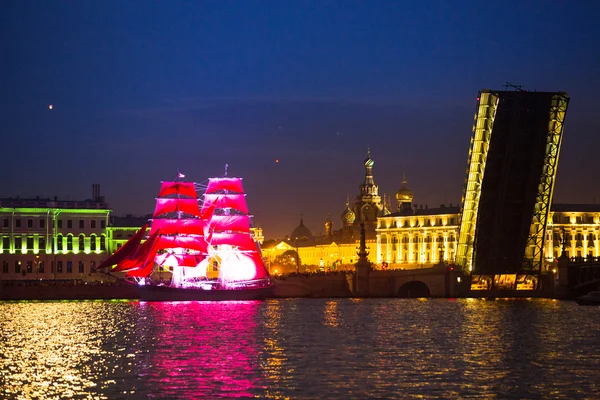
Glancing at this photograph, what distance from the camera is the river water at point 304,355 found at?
27703 mm

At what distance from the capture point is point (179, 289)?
81875 mm

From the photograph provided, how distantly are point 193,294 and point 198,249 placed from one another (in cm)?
304

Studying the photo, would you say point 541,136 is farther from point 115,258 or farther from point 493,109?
point 115,258

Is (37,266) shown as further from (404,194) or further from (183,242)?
(404,194)

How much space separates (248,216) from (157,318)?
3008 centimetres

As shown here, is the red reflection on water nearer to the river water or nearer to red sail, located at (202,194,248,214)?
the river water

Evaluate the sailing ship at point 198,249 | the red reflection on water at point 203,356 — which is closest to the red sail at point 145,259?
the sailing ship at point 198,249

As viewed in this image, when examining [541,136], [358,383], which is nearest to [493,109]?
[541,136]

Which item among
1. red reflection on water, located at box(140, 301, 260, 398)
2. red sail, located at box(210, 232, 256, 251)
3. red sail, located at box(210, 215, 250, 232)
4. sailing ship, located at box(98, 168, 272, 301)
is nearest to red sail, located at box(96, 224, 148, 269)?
sailing ship, located at box(98, 168, 272, 301)

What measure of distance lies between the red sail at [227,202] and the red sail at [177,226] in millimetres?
3041

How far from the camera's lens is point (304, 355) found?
35219mm

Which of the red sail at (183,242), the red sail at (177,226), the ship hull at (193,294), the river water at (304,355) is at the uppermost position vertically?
the red sail at (177,226)

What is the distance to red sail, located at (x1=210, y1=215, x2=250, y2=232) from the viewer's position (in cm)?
8519

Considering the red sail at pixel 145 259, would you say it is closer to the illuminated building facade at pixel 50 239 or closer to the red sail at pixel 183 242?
the red sail at pixel 183 242
